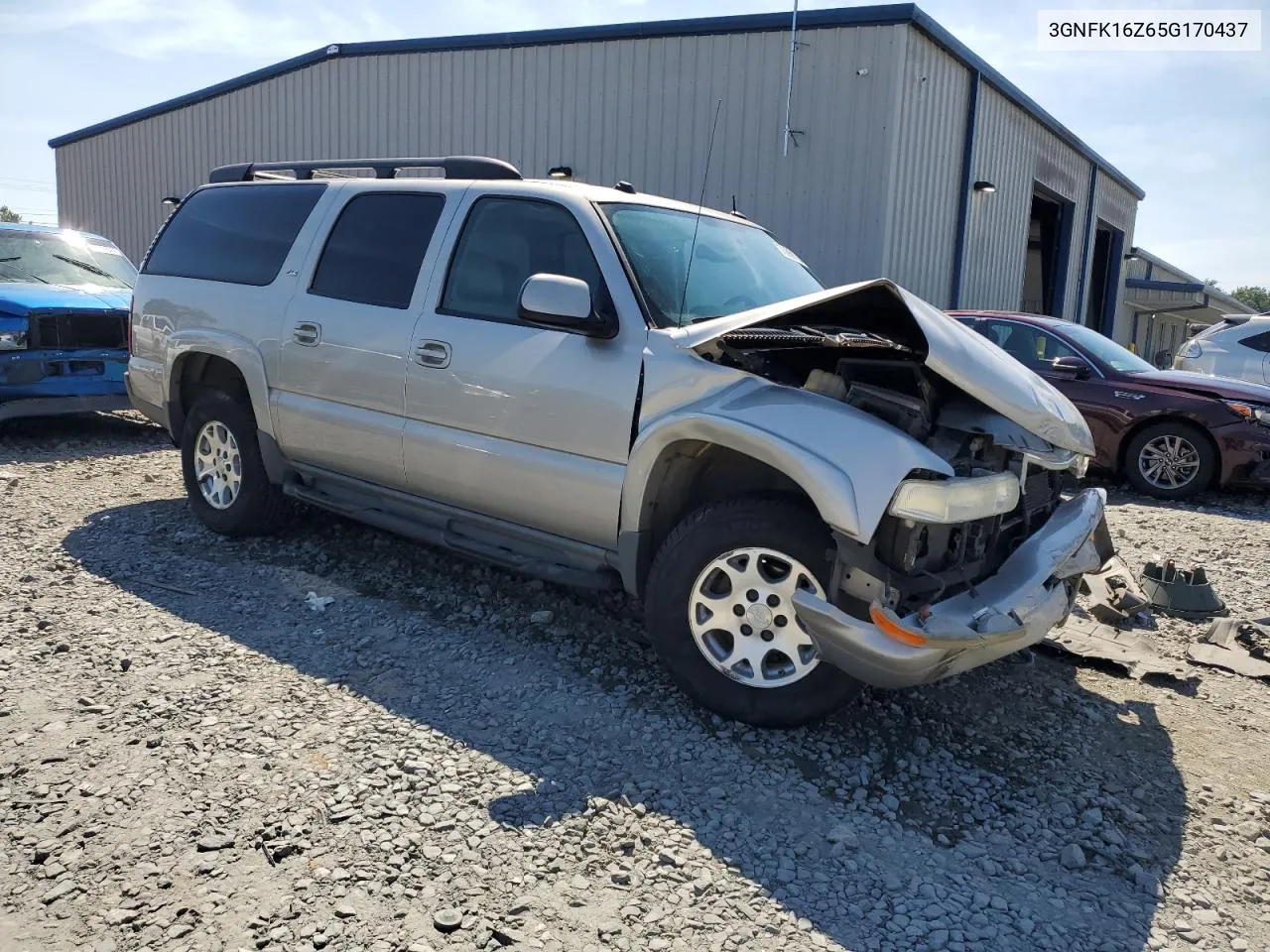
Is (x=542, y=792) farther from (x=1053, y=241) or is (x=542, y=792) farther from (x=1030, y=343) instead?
(x=1053, y=241)

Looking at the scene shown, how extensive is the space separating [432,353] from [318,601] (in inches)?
52.6

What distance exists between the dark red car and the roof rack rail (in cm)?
496

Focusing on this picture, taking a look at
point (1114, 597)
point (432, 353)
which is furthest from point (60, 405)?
point (1114, 597)

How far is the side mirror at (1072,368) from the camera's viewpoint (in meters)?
8.37

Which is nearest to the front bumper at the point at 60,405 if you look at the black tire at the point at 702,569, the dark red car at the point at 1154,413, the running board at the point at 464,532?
the running board at the point at 464,532

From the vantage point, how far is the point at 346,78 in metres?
15.1

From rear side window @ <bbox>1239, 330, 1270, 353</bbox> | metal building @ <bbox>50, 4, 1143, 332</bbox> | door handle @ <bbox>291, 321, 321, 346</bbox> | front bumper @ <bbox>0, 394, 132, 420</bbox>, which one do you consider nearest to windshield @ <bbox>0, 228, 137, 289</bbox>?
front bumper @ <bbox>0, 394, 132, 420</bbox>

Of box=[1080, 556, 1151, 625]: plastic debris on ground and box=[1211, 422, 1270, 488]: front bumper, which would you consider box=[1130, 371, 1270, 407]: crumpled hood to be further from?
box=[1080, 556, 1151, 625]: plastic debris on ground

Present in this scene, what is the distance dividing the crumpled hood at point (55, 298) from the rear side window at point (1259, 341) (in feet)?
42.6

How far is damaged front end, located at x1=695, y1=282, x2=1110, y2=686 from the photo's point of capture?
9.89 feet

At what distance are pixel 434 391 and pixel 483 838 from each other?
2.09 m

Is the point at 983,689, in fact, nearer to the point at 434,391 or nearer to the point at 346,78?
the point at 434,391

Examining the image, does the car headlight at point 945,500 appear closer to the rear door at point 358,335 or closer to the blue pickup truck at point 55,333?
the rear door at point 358,335

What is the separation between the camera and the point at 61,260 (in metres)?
8.92
